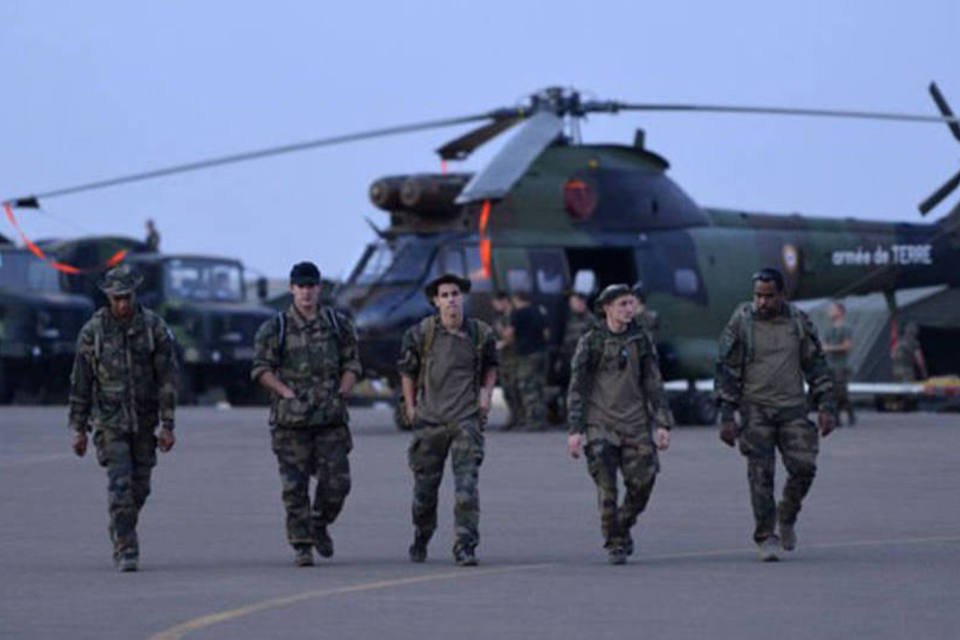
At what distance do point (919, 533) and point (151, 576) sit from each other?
5196mm

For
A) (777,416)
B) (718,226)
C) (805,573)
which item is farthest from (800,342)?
(718,226)

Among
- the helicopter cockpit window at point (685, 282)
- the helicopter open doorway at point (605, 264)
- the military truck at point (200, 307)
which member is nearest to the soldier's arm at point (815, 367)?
the helicopter open doorway at point (605, 264)

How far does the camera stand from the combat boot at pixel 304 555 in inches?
575

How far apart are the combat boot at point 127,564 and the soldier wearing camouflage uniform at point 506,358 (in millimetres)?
16174

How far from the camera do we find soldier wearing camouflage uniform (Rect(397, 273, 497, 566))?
49.0ft

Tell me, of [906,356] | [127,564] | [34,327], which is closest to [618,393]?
[127,564]

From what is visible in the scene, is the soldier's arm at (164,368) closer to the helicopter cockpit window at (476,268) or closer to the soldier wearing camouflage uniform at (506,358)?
the soldier wearing camouflage uniform at (506,358)

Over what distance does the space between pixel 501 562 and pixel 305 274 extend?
1.95 meters

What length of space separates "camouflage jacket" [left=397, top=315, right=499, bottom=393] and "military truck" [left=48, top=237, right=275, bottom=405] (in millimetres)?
31616

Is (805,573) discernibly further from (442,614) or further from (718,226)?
(718,226)

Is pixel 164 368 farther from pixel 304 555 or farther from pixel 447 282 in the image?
pixel 447 282

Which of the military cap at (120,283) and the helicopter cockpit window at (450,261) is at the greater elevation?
the helicopter cockpit window at (450,261)

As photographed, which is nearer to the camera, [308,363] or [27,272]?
[308,363]

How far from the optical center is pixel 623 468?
15.1 metres
